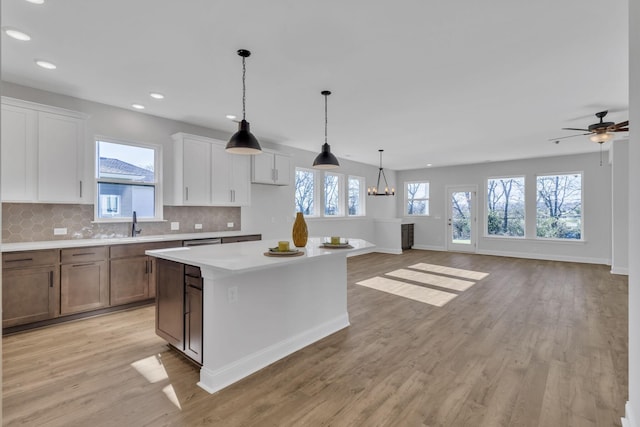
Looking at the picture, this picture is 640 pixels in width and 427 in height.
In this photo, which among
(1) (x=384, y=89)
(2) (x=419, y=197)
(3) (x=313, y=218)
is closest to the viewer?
(1) (x=384, y=89)

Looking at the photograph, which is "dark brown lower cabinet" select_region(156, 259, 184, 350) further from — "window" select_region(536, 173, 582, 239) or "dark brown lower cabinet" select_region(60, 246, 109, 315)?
"window" select_region(536, 173, 582, 239)

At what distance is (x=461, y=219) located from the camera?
973 centimetres

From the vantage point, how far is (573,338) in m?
3.44

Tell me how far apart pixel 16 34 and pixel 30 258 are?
2.16 m

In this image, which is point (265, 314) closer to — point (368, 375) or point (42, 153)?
point (368, 375)

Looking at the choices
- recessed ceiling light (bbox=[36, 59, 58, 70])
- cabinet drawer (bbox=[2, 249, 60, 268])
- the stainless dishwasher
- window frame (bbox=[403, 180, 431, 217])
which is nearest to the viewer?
recessed ceiling light (bbox=[36, 59, 58, 70])

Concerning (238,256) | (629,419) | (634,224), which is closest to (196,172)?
(238,256)

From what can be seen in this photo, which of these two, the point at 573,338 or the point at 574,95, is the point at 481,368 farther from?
the point at 574,95

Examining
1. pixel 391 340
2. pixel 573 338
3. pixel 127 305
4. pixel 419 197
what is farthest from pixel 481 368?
pixel 419 197

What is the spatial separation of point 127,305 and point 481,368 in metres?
4.09

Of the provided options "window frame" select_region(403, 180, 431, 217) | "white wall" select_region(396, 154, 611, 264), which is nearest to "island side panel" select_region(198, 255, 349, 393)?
"white wall" select_region(396, 154, 611, 264)

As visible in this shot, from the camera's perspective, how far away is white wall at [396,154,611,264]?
7.59 metres

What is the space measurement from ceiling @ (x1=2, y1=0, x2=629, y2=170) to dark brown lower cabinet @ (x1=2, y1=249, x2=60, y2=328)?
195 centimetres

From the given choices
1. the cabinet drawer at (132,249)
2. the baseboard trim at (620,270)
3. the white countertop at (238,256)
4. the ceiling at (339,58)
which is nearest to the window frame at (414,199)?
the baseboard trim at (620,270)
